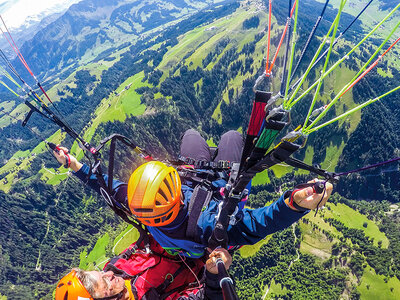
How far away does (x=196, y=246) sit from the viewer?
18.9ft

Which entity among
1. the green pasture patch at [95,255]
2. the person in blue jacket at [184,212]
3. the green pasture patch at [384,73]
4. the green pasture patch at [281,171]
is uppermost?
the person in blue jacket at [184,212]

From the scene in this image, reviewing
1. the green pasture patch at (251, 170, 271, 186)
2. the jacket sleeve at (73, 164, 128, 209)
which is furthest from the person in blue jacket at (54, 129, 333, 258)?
the green pasture patch at (251, 170, 271, 186)

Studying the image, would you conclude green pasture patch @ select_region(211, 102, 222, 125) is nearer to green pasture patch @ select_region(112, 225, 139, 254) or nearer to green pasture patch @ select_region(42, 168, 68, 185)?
green pasture patch @ select_region(112, 225, 139, 254)

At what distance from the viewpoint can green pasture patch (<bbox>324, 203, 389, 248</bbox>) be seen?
309ft

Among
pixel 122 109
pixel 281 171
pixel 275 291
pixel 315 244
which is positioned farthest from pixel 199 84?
pixel 275 291

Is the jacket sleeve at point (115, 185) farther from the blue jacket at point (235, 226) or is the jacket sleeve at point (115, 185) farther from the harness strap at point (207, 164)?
the harness strap at point (207, 164)

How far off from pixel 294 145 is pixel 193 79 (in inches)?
6376

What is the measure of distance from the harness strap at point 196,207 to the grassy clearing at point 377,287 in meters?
98.8

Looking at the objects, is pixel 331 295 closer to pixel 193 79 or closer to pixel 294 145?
pixel 294 145

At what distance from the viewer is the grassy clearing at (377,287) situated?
7406 cm

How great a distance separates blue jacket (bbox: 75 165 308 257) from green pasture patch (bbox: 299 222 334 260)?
95246 mm

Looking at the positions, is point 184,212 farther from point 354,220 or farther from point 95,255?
point 95,255

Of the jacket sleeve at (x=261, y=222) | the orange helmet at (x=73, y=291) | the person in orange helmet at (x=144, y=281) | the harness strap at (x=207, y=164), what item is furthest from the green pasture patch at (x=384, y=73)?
the orange helmet at (x=73, y=291)

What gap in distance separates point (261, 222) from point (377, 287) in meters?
102
